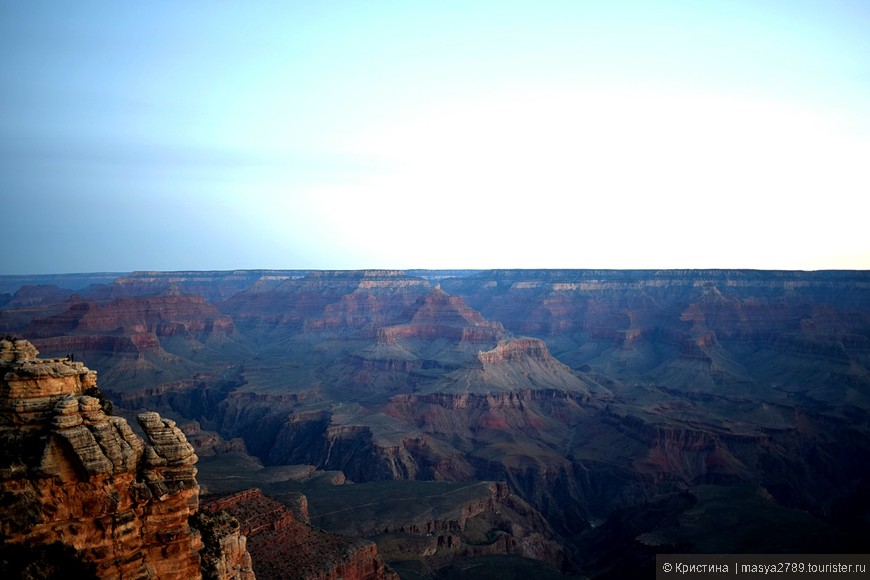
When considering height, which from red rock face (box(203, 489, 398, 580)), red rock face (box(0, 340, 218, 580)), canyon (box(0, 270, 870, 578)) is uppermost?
red rock face (box(0, 340, 218, 580))

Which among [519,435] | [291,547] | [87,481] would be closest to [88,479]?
[87,481]

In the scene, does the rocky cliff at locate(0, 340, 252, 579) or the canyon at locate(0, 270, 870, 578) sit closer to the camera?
the rocky cliff at locate(0, 340, 252, 579)

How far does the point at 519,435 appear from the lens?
420ft

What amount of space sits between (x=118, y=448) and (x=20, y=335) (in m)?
168

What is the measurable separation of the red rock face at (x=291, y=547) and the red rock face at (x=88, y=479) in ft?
84.5

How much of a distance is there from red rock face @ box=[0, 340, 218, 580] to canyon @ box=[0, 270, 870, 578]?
0.91m

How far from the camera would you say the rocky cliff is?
60.0ft

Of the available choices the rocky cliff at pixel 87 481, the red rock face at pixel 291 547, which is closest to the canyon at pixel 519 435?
the red rock face at pixel 291 547

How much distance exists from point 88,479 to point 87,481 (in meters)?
0.08

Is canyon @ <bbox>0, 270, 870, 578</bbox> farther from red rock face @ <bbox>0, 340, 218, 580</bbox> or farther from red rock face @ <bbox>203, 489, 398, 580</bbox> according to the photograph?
red rock face @ <bbox>0, 340, 218, 580</bbox>

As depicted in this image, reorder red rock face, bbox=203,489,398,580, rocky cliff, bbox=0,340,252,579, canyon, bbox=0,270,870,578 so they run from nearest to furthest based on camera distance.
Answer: rocky cliff, bbox=0,340,252,579, red rock face, bbox=203,489,398,580, canyon, bbox=0,270,870,578

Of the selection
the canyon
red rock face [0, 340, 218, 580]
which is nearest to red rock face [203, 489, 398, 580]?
the canyon

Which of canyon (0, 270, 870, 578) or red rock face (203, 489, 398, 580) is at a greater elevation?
red rock face (203, 489, 398, 580)

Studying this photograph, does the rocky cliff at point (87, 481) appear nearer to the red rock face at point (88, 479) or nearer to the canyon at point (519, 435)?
the red rock face at point (88, 479)
